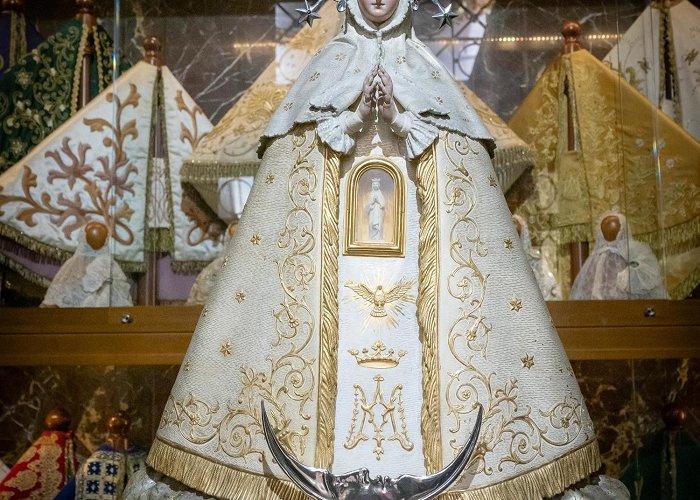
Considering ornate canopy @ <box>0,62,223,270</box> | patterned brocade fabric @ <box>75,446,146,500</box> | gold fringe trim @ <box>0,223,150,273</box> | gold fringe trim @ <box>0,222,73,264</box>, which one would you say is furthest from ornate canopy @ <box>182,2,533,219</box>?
patterned brocade fabric @ <box>75,446,146,500</box>

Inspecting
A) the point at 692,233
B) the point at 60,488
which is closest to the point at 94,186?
the point at 60,488

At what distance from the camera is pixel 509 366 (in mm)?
2938

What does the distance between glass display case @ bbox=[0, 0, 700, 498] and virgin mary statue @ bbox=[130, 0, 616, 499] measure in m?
0.85

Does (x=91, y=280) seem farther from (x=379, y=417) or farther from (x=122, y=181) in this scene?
(x=379, y=417)

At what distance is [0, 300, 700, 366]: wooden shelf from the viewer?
378 cm

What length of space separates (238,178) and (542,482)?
6.78 feet

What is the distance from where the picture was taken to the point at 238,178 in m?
4.33

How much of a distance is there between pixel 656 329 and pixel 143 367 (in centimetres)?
215

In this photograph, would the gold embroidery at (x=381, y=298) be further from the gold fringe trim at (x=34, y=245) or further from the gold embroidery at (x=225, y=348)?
the gold fringe trim at (x=34, y=245)

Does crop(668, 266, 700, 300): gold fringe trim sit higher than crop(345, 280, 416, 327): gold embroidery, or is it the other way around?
crop(668, 266, 700, 300): gold fringe trim

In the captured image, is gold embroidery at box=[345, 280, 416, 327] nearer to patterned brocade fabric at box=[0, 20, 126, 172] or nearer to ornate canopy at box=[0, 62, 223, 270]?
ornate canopy at box=[0, 62, 223, 270]

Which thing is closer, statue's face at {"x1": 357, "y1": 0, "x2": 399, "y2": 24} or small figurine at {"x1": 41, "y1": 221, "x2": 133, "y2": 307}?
statue's face at {"x1": 357, "y1": 0, "x2": 399, "y2": 24}

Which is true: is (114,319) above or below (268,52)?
below

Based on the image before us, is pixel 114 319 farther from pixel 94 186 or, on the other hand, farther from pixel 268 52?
pixel 268 52
